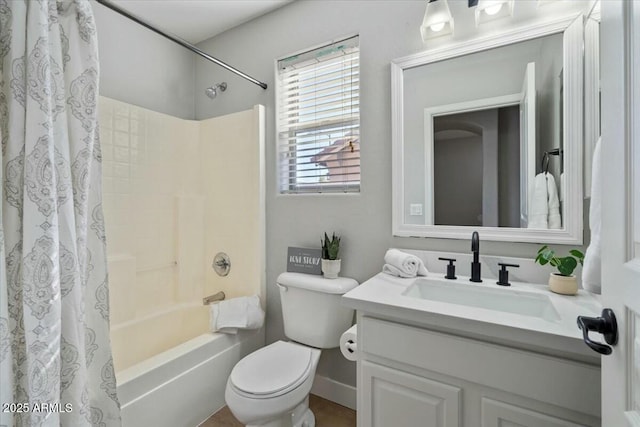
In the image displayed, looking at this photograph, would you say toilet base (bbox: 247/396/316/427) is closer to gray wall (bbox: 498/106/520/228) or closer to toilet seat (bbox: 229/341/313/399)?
toilet seat (bbox: 229/341/313/399)

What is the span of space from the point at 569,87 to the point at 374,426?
1512 millimetres

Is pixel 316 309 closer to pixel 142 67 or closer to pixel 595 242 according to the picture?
pixel 595 242

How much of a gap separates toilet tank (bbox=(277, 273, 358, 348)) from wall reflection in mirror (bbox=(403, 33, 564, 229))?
566mm

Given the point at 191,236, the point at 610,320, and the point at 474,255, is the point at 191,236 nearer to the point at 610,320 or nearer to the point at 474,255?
the point at 474,255

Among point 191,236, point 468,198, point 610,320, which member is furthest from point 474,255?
point 191,236

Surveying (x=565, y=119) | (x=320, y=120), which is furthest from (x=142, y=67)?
(x=565, y=119)

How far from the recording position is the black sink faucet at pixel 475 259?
122 cm

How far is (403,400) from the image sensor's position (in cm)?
98

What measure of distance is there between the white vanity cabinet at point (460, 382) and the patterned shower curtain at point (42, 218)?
1.01m

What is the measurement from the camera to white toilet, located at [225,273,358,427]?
119 cm

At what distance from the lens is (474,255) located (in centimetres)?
123

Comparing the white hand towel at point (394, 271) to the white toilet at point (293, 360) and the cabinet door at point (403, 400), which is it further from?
the cabinet door at point (403, 400)

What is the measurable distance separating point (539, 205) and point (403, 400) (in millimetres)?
958

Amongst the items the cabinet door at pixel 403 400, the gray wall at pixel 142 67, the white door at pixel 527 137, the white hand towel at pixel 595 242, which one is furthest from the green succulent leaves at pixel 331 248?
the gray wall at pixel 142 67
